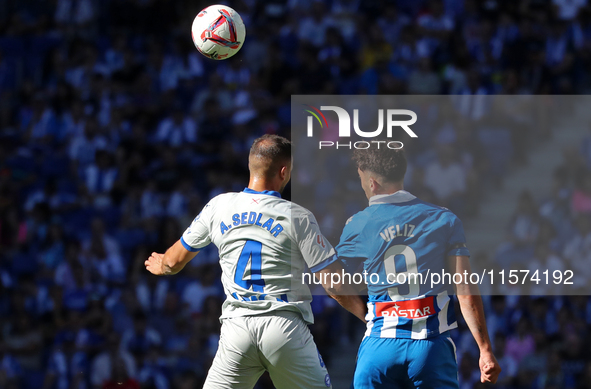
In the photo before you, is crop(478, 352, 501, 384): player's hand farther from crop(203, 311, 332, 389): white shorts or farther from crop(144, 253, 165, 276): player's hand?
crop(144, 253, 165, 276): player's hand

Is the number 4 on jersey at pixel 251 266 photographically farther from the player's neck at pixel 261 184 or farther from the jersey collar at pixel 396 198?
the jersey collar at pixel 396 198

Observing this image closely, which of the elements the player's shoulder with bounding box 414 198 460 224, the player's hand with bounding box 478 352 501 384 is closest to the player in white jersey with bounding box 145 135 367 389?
the player's shoulder with bounding box 414 198 460 224

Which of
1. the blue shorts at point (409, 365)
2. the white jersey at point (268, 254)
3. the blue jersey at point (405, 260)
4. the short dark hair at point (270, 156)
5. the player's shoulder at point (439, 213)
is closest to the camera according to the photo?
the blue shorts at point (409, 365)

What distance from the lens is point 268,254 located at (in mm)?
4816

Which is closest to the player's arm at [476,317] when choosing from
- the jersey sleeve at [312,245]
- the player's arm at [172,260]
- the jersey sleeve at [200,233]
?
the jersey sleeve at [312,245]

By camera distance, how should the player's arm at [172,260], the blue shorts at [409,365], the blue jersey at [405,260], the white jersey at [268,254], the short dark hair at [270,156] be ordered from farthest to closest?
the player's arm at [172,260] → the short dark hair at [270,156] → the white jersey at [268,254] → the blue jersey at [405,260] → the blue shorts at [409,365]

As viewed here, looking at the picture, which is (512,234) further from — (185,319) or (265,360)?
(265,360)

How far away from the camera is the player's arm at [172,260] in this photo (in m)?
5.14

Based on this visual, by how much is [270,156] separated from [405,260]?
1144mm

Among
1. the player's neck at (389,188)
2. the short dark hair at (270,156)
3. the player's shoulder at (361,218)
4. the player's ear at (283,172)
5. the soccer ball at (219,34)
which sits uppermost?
the soccer ball at (219,34)

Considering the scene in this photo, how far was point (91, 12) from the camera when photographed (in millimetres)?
15258

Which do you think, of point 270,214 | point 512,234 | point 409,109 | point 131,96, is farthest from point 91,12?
point 270,214

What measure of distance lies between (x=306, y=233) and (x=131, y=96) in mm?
9610

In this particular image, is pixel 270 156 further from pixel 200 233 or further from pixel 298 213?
pixel 200 233
